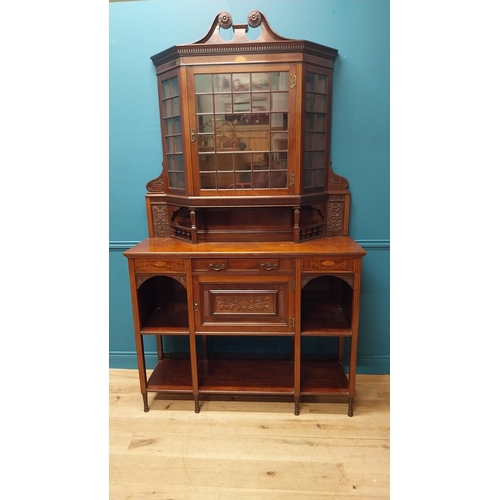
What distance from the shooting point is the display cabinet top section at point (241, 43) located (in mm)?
1937

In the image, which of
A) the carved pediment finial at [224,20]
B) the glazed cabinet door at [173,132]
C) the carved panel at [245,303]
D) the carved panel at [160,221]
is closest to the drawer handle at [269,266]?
the carved panel at [245,303]

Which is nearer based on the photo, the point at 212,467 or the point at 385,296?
the point at 212,467

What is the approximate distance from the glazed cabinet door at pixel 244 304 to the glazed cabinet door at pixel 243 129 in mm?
510

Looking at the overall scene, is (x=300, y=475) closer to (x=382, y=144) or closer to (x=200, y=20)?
(x=382, y=144)

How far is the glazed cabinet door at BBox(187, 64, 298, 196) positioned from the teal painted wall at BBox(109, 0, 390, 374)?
1.23ft

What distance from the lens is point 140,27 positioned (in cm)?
220

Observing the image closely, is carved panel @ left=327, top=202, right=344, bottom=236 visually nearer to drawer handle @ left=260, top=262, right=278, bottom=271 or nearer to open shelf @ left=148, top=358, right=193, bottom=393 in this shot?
drawer handle @ left=260, top=262, right=278, bottom=271

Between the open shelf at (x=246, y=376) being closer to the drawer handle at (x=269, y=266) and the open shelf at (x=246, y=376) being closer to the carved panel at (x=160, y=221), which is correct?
the drawer handle at (x=269, y=266)

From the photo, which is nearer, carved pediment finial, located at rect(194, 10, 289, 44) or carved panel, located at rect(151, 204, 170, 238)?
carved pediment finial, located at rect(194, 10, 289, 44)

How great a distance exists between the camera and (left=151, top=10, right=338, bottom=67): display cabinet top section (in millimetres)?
1937

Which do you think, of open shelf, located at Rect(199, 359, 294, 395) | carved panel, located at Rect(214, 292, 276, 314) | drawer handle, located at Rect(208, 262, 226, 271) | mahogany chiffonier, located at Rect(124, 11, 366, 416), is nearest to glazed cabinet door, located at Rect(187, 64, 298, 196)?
mahogany chiffonier, located at Rect(124, 11, 366, 416)

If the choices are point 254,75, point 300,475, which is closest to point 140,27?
point 254,75

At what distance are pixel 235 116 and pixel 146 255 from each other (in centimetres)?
91

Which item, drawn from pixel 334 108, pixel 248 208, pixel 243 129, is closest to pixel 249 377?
pixel 248 208
